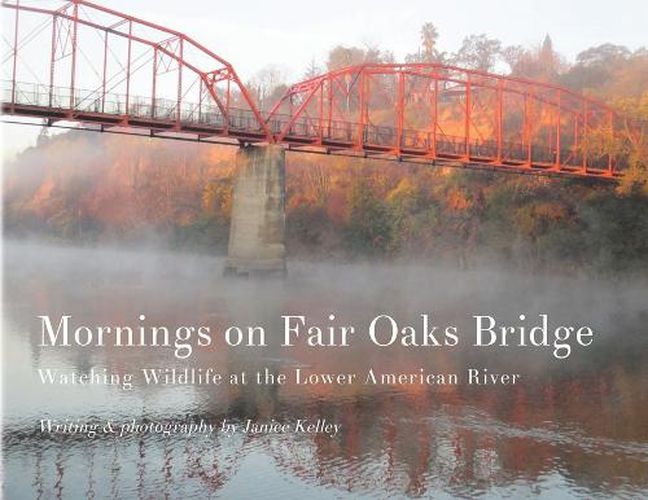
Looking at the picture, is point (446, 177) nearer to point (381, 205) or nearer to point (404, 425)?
point (381, 205)

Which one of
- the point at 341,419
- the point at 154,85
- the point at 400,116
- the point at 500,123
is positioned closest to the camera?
the point at 341,419

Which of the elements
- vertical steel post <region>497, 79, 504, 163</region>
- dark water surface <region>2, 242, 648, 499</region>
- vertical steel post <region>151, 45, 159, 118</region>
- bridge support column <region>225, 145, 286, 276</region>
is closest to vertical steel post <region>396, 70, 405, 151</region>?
vertical steel post <region>497, 79, 504, 163</region>

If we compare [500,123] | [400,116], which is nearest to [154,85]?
[400,116]

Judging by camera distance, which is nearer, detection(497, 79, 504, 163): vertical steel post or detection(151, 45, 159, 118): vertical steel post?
detection(151, 45, 159, 118): vertical steel post

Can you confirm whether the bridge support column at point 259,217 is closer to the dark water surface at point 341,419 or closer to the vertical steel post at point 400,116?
the vertical steel post at point 400,116

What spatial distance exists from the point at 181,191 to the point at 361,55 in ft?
162

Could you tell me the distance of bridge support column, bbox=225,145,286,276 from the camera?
5453 cm

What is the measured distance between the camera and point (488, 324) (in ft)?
116

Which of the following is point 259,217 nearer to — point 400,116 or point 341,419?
point 400,116

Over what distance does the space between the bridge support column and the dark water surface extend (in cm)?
1781

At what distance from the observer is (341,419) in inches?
695

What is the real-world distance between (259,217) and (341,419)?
37993 mm

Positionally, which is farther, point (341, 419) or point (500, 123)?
point (500, 123)

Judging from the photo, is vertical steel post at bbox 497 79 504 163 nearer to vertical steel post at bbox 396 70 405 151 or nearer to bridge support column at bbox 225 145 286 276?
vertical steel post at bbox 396 70 405 151
